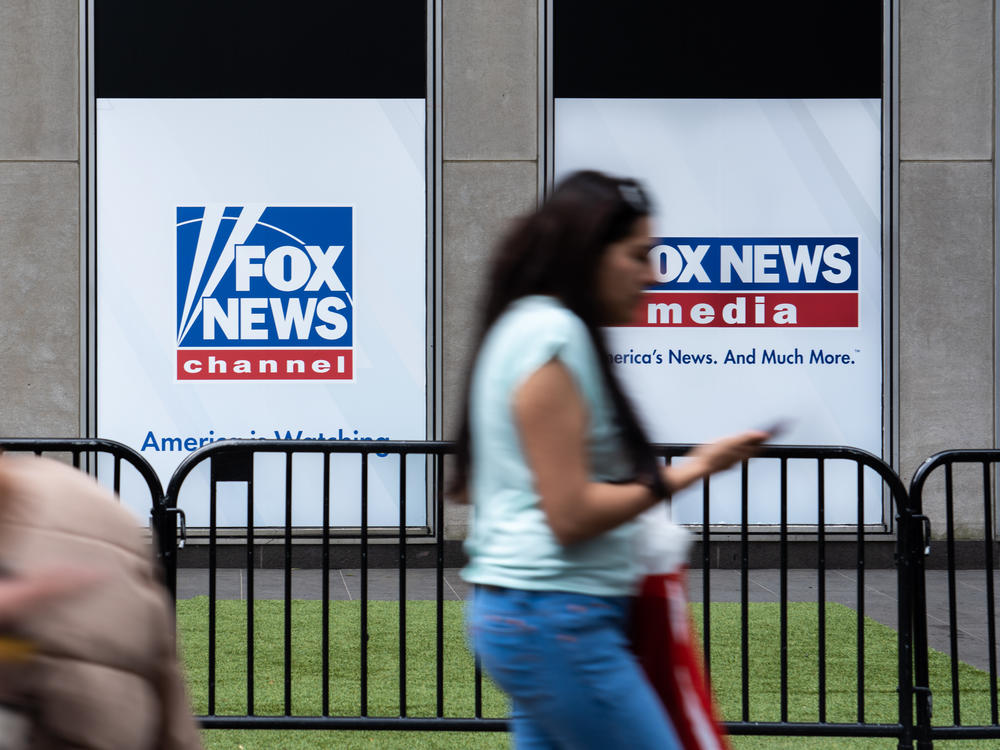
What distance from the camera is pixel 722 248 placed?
1081 cm

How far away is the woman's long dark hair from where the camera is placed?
2.32 m

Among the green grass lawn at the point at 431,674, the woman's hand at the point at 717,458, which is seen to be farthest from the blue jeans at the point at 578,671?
the green grass lawn at the point at 431,674

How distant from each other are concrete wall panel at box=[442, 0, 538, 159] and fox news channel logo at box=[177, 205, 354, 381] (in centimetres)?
120

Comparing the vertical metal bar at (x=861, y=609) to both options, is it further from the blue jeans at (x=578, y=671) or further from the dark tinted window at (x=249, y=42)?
the dark tinted window at (x=249, y=42)

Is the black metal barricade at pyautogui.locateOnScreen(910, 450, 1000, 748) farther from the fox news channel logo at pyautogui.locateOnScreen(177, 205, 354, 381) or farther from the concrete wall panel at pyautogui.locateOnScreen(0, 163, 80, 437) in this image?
the concrete wall panel at pyautogui.locateOnScreen(0, 163, 80, 437)

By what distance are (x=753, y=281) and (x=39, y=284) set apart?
5.85 m

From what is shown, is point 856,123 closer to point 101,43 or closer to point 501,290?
point 101,43

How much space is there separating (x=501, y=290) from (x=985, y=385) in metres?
9.33

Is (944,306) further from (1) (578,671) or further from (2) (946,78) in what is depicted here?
(1) (578,671)

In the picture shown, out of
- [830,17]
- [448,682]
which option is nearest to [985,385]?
[830,17]

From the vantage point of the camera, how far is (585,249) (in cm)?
233

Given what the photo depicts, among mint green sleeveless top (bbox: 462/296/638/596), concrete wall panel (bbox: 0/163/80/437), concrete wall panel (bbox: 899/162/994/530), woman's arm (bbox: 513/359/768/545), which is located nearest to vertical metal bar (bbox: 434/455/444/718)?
mint green sleeveless top (bbox: 462/296/638/596)

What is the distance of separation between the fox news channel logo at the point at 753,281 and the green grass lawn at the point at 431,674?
2692mm

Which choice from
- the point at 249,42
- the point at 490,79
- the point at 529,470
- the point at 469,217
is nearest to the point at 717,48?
the point at 490,79
